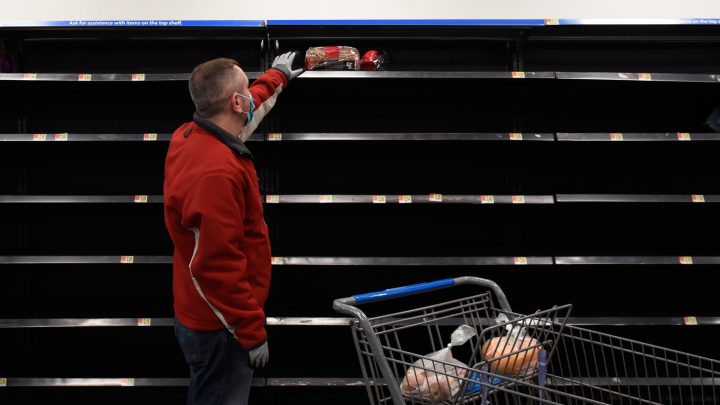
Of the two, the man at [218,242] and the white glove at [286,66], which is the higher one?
the white glove at [286,66]

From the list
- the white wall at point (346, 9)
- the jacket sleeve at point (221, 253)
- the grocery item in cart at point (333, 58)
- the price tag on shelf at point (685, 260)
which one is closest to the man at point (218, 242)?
the jacket sleeve at point (221, 253)

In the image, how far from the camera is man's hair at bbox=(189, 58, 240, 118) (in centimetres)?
185

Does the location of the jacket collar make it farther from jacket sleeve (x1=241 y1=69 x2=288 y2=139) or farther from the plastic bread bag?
the plastic bread bag

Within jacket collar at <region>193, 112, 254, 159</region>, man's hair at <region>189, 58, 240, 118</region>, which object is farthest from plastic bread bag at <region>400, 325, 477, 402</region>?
man's hair at <region>189, 58, 240, 118</region>

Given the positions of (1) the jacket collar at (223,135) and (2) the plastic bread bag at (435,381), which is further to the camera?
(1) the jacket collar at (223,135)

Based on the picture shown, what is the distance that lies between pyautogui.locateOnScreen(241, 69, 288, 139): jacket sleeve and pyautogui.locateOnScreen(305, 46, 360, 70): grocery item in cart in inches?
20.0

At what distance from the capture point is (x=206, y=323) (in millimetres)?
1771

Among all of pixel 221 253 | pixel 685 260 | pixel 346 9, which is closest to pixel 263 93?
pixel 221 253

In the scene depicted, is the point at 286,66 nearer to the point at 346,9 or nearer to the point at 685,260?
the point at 346,9

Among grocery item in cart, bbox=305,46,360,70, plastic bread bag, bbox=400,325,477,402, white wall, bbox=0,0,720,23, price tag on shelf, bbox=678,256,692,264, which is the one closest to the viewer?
plastic bread bag, bbox=400,325,477,402

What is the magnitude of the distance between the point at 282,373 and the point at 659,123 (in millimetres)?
2572

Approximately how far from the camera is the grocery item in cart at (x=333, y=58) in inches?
118

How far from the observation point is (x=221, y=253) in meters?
1.66

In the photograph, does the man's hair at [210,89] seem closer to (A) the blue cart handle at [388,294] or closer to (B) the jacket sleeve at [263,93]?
(B) the jacket sleeve at [263,93]
